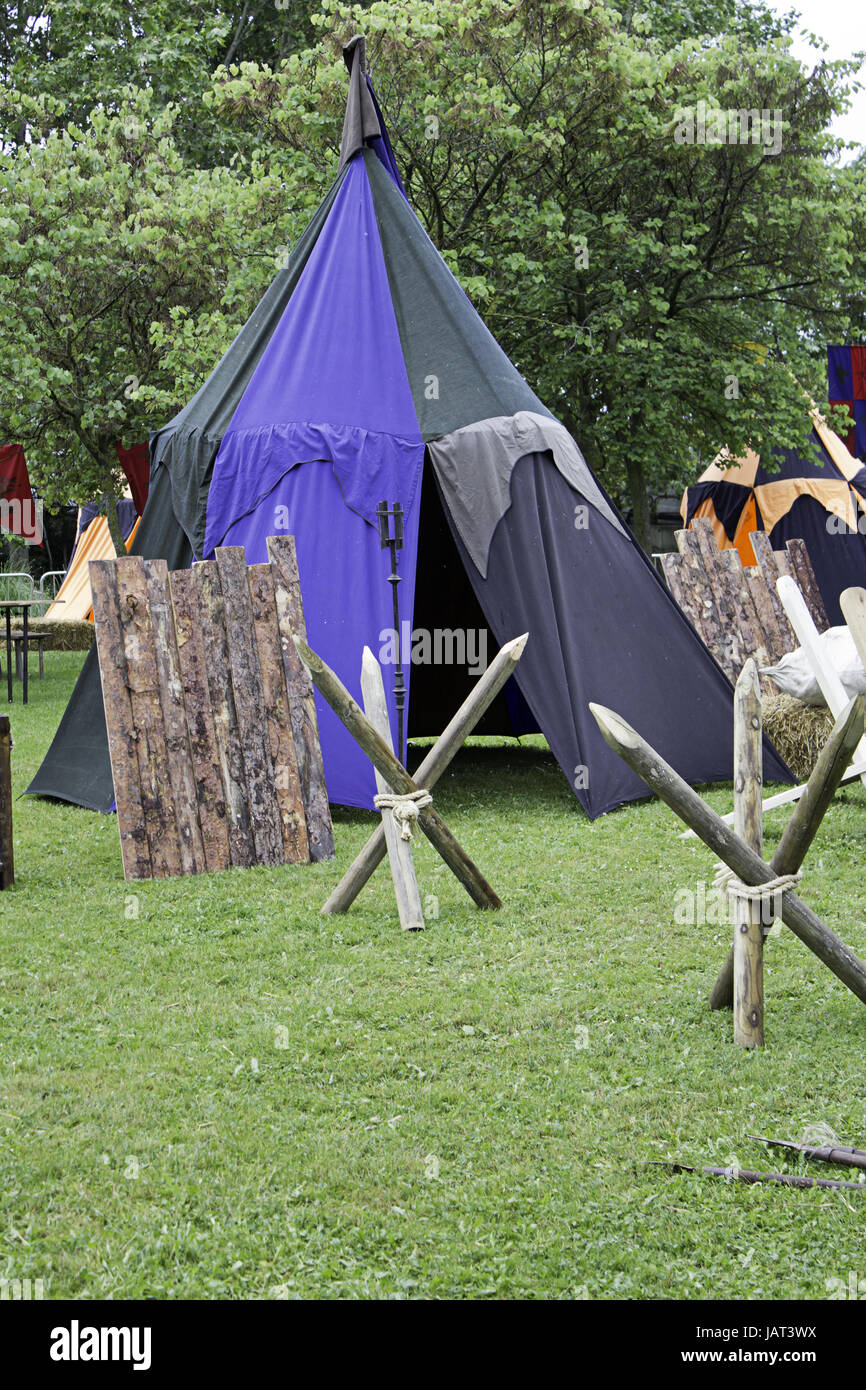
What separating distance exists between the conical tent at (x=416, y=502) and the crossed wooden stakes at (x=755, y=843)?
3.93 metres

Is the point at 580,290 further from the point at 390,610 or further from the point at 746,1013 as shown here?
the point at 746,1013

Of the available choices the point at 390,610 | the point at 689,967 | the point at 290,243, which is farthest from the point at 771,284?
the point at 689,967

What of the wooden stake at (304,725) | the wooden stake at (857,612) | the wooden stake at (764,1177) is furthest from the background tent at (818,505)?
the wooden stake at (764,1177)

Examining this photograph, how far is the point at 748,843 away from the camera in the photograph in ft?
14.4

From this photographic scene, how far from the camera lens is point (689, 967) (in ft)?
17.1

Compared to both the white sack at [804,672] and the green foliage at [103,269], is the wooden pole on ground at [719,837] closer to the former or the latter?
the white sack at [804,672]

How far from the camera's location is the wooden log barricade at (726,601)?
10672 millimetres

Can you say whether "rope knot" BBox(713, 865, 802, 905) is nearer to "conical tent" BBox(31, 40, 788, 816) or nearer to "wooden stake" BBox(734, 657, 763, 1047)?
"wooden stake" BBox(734, 657, 763, 1047)

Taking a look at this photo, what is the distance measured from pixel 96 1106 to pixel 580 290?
14.5 meters

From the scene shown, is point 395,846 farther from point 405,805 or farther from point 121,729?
point 121,729

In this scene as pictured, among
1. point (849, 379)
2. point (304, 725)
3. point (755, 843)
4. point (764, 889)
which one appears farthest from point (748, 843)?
point (849, 379)

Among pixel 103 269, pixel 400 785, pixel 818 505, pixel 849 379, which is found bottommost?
pixel 400 785

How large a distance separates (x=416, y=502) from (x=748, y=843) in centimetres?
477

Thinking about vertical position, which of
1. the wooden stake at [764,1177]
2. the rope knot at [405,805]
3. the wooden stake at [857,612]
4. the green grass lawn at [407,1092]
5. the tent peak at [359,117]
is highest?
the tent peak at [359,117]
